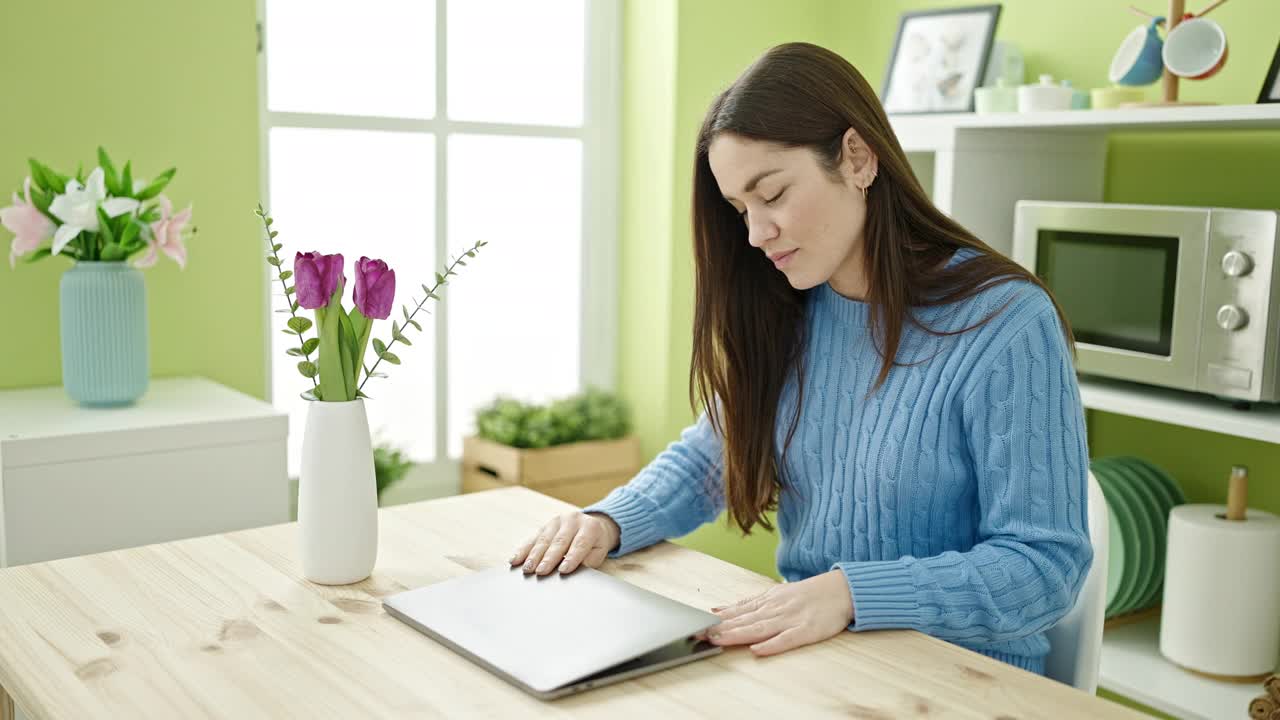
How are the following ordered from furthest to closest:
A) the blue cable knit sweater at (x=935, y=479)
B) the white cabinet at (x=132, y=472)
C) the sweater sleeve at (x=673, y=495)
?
the white cabinet at (x=132, y=472)
the sweater sleeve at (x=673, y=495)
the blue cable knit sweater at (x=935, y=479)

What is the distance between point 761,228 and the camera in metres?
1.43

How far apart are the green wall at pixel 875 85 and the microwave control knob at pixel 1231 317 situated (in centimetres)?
45

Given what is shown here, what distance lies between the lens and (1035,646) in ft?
4.47

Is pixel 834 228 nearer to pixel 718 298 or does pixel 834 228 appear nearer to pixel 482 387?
pixel 718 298

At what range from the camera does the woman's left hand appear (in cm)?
115

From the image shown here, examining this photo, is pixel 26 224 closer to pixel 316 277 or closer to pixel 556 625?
pixel 316 277

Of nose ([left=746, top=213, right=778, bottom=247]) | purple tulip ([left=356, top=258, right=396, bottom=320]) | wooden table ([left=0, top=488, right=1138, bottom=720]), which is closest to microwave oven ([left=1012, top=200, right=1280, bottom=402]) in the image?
nose ([left=746, top=213, right=778, bottom=247])

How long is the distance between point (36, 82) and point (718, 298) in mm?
1517

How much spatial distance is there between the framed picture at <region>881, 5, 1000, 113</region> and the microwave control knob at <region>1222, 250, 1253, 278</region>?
2.66 ft

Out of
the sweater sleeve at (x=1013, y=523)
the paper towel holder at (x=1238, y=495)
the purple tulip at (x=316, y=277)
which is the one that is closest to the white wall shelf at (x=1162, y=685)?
the paper towel holder at (x=1238, y=495)

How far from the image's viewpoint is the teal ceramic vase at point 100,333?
6.98ft

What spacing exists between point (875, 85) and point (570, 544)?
2.25 metres

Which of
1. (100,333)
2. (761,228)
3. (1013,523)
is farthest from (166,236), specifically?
(1013,523)

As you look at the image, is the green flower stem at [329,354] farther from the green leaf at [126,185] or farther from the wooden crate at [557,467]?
the wooden crate at [557,467]
